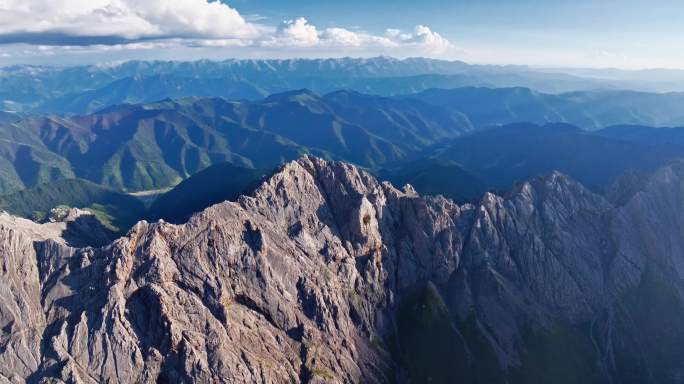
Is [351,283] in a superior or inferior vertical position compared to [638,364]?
superior

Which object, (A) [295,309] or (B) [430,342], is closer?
(A) [295,309]

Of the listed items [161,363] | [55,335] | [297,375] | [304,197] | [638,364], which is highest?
[304,197]

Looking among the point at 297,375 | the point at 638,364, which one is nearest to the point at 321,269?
the point at 297,375

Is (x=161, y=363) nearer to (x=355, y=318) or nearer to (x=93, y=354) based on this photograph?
(x=93, y=354)

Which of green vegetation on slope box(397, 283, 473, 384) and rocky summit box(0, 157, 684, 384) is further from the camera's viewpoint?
green vegetation on slope box(397, 283, 473, 384)

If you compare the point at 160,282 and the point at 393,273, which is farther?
the point at 393,273

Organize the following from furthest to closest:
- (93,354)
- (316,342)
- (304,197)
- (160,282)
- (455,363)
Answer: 1. (304,197)
2. (455,363)
3. (316,342)
4. (160,282)
5. (93,354)

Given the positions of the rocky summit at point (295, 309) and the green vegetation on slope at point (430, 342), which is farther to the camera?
the green vegetation on slope at point (430, 342)

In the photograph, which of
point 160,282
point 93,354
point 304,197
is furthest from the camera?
point 304,197
